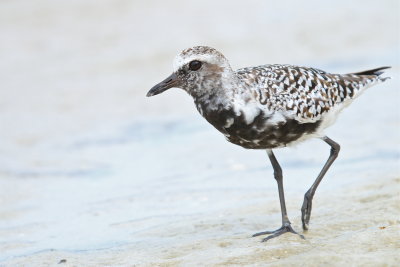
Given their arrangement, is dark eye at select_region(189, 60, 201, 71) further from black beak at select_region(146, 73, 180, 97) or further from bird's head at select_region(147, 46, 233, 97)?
black beak at select_region(146, 73, 180, 97)

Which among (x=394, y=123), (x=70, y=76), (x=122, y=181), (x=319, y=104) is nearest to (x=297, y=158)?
(x=394, y=123)

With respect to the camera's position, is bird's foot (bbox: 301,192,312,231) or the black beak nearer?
the black beak

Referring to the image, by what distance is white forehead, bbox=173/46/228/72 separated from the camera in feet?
22.9

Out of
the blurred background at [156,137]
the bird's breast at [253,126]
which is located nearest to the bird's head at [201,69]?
the bird's breast at [253,126]

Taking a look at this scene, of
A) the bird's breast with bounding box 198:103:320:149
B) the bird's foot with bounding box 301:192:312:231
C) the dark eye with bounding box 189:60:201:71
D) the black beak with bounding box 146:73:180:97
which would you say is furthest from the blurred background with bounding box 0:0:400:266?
the dark eye with bounding box 189:60:201:71

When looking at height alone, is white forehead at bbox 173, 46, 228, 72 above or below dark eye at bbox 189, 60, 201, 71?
above

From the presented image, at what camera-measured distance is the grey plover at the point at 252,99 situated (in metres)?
6.95

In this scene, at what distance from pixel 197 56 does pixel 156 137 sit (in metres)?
5.55

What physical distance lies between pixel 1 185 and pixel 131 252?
3834mm

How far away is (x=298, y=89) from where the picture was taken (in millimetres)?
7332

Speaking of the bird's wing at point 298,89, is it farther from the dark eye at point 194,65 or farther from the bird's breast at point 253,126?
the dark eye at point 194,65

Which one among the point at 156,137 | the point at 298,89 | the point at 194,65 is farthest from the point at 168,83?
the point at 156,137

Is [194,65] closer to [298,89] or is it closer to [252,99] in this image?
[252,99]

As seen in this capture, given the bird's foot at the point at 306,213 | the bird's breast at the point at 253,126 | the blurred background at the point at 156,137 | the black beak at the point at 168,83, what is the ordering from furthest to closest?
the blurred background at the point at 156,137, the bird's foot at the point at 306,213, the black beak at the point at 168,83, the bird's breast at the point at 253,126
